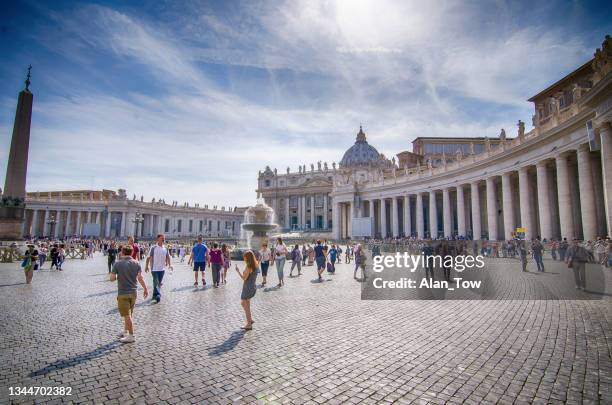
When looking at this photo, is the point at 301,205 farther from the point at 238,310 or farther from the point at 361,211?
the point at 238,310

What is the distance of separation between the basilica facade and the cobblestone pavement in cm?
1202

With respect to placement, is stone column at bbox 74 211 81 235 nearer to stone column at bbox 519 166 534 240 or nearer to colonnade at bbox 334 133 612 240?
colonnade at bbox 334 133 612 240

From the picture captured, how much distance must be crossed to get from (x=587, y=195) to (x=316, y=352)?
856 inches

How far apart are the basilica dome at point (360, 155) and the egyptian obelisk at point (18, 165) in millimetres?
77144

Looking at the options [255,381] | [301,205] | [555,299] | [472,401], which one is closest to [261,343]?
[255,381]

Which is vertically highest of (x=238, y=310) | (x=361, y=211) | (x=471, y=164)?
(x=471, y=164)

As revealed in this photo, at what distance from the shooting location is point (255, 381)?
3.79 meters

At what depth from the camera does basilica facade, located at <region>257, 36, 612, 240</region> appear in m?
15.9

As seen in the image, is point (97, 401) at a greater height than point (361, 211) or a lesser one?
lesser

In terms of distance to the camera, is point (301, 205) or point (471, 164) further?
point (301, 205)

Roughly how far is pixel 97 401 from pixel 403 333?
4720 millimetres

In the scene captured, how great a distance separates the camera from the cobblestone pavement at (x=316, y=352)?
3551mm

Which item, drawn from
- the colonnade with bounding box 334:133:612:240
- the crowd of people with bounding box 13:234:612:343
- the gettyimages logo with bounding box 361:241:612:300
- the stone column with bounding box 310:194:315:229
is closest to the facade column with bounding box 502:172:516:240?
the colonnade with bounding box 334:133:612:240

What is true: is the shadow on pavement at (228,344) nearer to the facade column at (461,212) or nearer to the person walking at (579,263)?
the person walking at (579,263)
